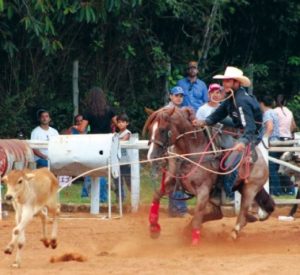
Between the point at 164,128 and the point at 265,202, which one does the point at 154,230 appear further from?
the point at 265,202

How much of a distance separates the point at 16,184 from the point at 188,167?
9.94 ft

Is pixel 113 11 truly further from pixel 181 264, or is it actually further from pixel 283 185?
pixel 181 264

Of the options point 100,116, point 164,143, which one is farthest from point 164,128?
point 100,116

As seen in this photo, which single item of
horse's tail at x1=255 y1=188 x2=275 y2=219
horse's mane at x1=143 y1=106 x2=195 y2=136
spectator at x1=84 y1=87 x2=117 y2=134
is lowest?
horse's tail at x1=255 y1=188 x2=275 y2=219

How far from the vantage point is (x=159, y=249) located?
15695 mm

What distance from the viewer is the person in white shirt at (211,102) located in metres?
18.7

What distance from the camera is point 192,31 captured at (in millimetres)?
27656

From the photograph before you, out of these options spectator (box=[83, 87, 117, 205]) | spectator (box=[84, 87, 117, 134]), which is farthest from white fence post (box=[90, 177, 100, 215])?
spectator (box=[84, 87, 117, 134])

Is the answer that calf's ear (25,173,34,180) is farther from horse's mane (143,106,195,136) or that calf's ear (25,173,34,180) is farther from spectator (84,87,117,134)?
spectator (84,87,117,134)

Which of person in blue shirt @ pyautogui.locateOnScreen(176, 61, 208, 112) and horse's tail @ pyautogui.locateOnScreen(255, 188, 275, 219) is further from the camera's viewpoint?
person in blue shirt @ pyautogui.locateOnScreen(176, 61, 208, 112)

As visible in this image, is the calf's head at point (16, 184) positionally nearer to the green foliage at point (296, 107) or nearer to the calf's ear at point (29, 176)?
the calf's ear at point (29, 176)

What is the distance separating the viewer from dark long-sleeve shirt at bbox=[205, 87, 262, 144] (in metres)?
15.9

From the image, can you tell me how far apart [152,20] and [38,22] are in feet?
17.2

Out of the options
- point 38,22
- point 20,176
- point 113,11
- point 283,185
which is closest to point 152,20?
point 113,11
